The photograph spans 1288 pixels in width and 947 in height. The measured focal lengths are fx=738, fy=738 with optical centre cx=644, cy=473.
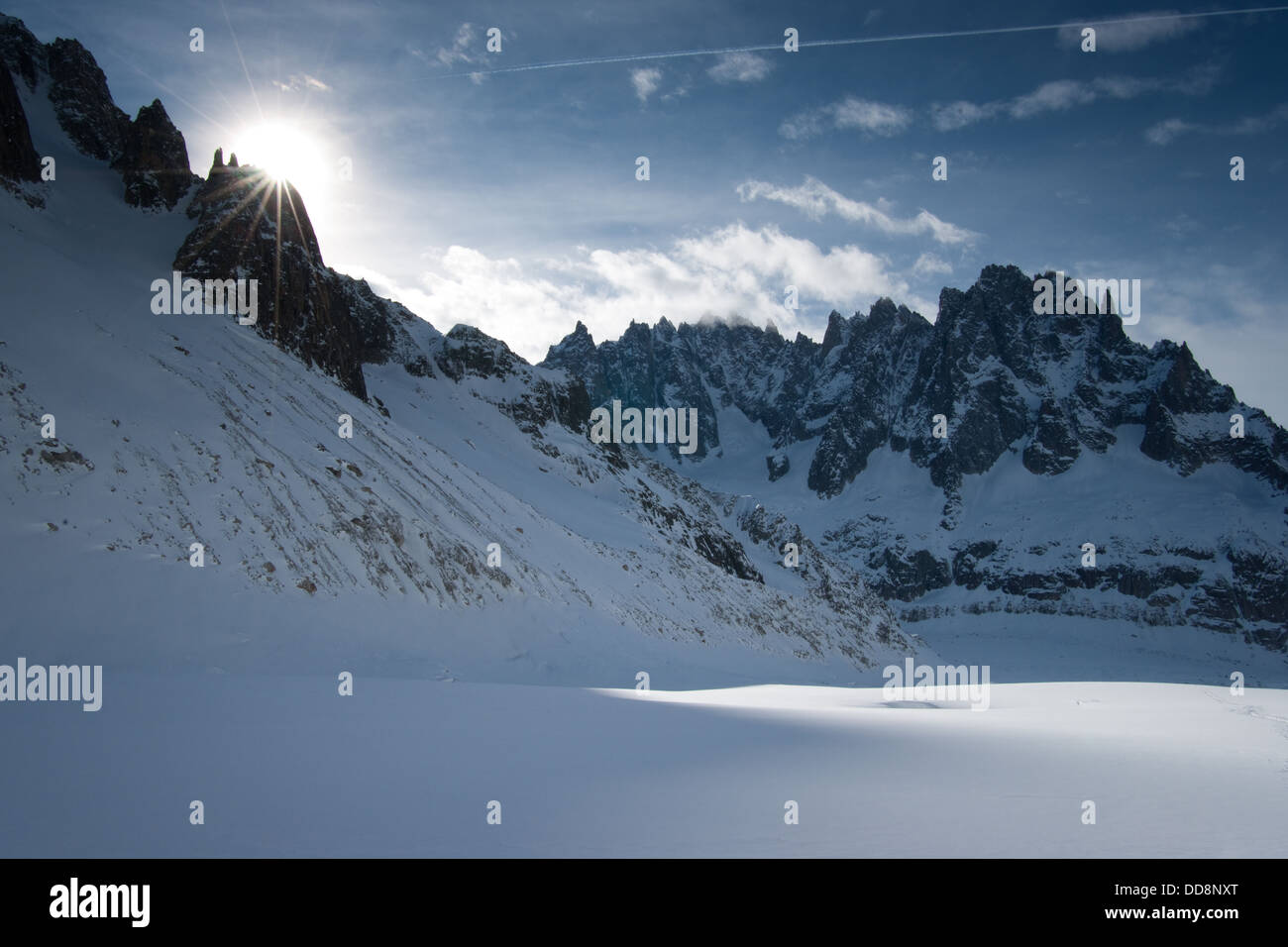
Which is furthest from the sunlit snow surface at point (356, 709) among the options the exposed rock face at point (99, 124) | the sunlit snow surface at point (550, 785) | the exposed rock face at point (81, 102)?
the exposed rock face at point (81, 102)

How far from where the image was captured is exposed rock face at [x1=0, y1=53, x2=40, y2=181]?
4234 cm

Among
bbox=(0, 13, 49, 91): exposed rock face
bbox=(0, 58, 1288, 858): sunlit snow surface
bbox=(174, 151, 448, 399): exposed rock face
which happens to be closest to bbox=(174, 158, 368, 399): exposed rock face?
bbox=(174, 151, 448, 399): exposed rock face

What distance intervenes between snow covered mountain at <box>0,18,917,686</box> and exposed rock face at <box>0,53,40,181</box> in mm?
212

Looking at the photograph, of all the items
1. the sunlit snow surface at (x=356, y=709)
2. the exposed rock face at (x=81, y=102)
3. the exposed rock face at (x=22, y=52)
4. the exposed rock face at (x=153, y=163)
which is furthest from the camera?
the exposed rock face at (x=81, y=102)

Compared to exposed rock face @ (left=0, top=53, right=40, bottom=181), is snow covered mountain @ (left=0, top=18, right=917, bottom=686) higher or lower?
lower

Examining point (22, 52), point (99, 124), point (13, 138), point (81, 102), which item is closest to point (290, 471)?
point (13, 138)

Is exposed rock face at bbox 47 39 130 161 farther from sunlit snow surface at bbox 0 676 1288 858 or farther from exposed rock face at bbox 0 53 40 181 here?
sunlit snow surface at bbox 0 676 1288 858

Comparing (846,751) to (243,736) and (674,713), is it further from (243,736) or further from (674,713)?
(243,736)

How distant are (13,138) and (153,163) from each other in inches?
483

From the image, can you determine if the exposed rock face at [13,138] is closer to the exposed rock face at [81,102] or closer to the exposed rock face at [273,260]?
the exposed rock face at [273,260]

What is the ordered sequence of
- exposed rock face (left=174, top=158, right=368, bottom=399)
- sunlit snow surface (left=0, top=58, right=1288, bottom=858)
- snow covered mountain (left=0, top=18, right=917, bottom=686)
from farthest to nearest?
1. exposed rock face (left=174, top=158, right=368, bottom=399)
2. snow covered mountain (left=0, top=18, right=917, bottom=686)
3. sunlit snow surface (left=0, top=58, right=1288, bottom=858)

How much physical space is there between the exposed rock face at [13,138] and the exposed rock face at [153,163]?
776cm

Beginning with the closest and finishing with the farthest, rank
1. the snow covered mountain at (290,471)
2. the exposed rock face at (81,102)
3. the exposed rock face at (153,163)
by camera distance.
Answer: the snow covered mountain at (290,471), the exposed rock face at (153,163), the exposed rock face at (81,102)

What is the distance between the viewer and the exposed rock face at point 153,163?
53.8 meters
